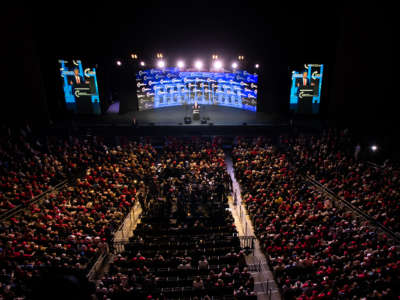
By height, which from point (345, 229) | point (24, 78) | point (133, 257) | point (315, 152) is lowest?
point (133, 257)

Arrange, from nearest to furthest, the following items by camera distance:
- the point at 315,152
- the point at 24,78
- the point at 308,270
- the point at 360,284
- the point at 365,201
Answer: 1. the point at 360,284
2. the point at 308,270
3. the point at 365,201
4. the point at 315,152
5. the point at 24,78

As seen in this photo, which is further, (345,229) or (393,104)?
(393,104)

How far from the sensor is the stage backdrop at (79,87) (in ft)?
79.5

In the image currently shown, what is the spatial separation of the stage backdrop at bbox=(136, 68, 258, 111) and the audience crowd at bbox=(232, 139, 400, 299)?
44.1ft

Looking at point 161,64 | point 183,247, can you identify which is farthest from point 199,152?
point 161,64

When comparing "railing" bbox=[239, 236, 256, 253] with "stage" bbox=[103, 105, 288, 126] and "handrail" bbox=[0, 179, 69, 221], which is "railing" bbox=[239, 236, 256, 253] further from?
"stage" bbox=[103, 105, 288, 126]

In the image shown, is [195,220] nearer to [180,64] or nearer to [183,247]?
[183,247]

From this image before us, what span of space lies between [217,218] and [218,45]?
18020mm

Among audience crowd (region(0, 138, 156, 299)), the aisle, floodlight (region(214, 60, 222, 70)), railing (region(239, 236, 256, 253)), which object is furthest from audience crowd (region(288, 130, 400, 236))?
floodlight (region(214, 60, 222, 70))

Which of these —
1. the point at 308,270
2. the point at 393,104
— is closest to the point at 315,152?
the point at 393,104

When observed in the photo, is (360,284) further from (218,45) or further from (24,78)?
(24,78)

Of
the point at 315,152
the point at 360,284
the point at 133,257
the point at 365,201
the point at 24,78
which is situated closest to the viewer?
the point at 360,284

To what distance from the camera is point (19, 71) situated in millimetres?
22234

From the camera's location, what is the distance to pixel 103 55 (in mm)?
24422
